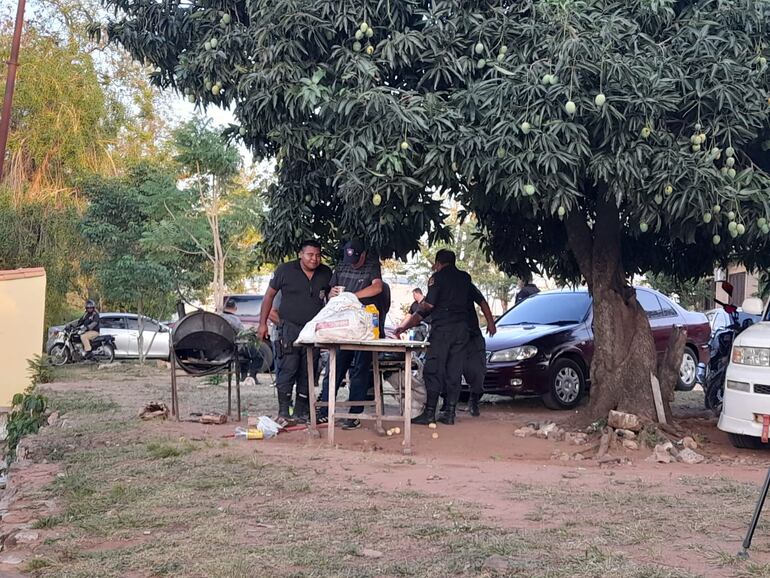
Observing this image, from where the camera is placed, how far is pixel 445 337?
32.0 ft

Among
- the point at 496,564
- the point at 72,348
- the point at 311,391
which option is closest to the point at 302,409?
the point at 311,391

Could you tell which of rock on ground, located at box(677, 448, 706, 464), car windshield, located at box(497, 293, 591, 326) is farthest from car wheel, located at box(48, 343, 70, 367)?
rock on ground, located at box(677, 448, 706, 464)

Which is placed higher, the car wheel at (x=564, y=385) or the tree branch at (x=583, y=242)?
the tree branch at (x=583, y=242)

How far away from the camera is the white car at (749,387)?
776 centimetres

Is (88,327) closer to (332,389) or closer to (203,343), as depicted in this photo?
(203,343)

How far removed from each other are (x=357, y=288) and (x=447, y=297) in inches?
41.4

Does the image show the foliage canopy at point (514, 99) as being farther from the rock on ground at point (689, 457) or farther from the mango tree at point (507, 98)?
the rock on ground at point (689, 457)

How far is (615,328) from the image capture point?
952 centimetres

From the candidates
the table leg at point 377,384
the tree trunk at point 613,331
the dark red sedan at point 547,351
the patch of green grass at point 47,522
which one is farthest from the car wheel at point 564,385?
the patch of green grass at point 47,522

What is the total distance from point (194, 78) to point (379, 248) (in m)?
2.44

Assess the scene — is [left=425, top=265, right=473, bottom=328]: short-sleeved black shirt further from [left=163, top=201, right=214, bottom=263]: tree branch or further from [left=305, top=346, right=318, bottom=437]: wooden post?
[left=163, top=201, right=214, bottom=263]: tree branch

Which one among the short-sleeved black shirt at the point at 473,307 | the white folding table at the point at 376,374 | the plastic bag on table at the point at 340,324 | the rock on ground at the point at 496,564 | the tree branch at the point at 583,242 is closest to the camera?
the rock on ground at the point at 496,564

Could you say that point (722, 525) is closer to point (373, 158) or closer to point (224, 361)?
point (373, 158)

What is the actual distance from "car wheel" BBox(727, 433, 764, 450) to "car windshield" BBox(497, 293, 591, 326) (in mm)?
3793
